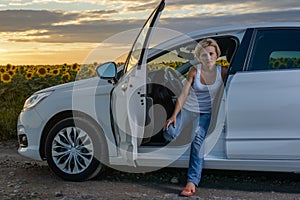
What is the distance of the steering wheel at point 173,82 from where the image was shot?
6.73 m

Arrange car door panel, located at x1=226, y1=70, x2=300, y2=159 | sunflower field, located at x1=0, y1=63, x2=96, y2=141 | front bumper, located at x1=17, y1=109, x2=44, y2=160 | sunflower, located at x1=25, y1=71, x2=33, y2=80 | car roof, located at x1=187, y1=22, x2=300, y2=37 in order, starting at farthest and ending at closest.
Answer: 1. sunflower, located at x1=25, y1=71, x2=33, y2=80
2. sunflower field, located at x1=0, y1=63, x2=96, y2=141
3. front bumper, located at x1=17, y1=109, x2=44, y2=160
4. car roof, located at x1=187, y1=22, x2=300, y2=37
5. car door panel, located at x1=226, y1=70, x2=300, y2=159

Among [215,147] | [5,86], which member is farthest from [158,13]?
[5,86]

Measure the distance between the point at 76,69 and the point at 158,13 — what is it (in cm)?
631

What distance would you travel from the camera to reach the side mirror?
6234mm

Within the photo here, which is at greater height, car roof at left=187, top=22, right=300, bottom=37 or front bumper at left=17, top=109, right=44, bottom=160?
car roof at left=187, top=22, right=300, bottom=37

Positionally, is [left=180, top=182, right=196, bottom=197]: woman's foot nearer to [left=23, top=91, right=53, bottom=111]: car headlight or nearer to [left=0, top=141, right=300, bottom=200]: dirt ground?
[left=0, top=141, right=300, bottom=200]: dirt ground

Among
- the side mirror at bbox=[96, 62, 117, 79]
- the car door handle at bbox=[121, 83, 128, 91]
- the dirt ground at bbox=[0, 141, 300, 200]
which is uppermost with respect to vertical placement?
the side mirror at bbox=[96, 62, 117, 79]

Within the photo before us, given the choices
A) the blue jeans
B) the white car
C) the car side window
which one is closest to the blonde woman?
the blue jeans

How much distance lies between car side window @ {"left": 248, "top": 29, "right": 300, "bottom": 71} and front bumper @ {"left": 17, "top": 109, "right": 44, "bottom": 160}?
231cm

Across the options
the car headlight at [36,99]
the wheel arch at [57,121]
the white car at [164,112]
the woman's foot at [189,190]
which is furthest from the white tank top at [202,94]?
the car headlight at [36,99]

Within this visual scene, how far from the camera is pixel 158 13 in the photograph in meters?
6.04

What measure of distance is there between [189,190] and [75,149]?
51.4 inches

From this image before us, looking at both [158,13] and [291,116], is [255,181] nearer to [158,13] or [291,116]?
[291,116]

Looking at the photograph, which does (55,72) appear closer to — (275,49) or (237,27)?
(237,27)
